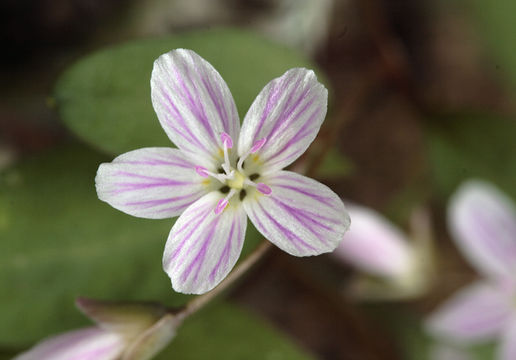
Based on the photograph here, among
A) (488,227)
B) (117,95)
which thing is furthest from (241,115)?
(488,227)

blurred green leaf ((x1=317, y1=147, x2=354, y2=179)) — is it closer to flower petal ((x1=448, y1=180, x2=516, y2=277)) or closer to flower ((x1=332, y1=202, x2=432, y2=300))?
flower ((x1=332, y1=202, x2=432, y2=300))

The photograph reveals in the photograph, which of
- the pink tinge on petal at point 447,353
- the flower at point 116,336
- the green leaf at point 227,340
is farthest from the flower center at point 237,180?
the pink tinge on petal at point 447,353

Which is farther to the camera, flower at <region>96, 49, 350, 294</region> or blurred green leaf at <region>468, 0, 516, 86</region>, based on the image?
blurred green leaf at <region>468, 0, 516, 86</region>

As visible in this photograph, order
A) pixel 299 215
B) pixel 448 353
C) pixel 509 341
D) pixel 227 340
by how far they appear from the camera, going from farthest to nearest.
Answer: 1. pixel 448 353
2. pixel 509 341
3. pixel 227 340
4. pixel 299 215

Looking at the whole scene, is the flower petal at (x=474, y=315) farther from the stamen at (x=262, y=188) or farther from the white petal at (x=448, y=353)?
the stamen at (x=262, y=188)

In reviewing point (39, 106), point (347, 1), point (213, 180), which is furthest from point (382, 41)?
point (213, 180)

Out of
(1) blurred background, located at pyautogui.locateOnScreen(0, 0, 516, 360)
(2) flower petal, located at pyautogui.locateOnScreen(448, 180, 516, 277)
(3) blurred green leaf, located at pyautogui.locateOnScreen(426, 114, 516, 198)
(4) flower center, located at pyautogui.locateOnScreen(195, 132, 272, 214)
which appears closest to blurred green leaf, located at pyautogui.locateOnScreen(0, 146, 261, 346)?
(1) blurred background, located at pyautogui.locateOnScreen(0, 0, 516, 360)

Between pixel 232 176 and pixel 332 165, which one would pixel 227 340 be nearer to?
pixel 332 165
